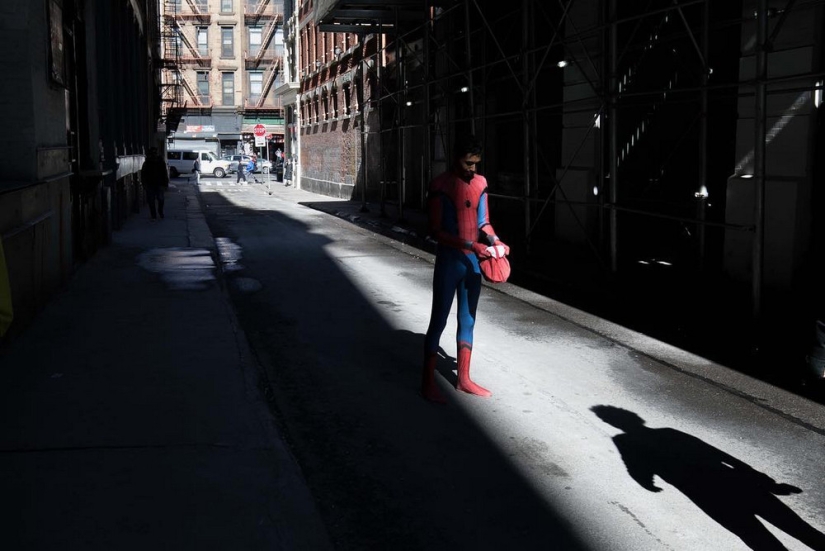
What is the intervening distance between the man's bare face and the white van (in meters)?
57.1

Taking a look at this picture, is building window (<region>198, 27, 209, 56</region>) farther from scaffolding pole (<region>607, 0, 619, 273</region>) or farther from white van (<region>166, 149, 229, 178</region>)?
scaffolding pole (<region>607, 0, 619, 273</region>)

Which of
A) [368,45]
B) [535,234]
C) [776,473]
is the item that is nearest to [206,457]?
[776,473]

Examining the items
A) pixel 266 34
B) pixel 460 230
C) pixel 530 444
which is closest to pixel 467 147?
pixel 460 230

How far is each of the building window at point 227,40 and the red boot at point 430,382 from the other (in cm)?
6754

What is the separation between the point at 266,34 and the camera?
6956 cm

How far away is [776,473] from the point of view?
16.9 ft

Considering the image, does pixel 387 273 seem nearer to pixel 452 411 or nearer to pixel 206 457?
pixel 452 411

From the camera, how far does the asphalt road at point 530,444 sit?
435 centimetres

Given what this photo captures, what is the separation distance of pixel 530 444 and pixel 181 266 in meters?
9.44

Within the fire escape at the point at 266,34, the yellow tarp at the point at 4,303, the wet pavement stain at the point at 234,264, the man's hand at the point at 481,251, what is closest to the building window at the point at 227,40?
the fire escape at the point at 266,34

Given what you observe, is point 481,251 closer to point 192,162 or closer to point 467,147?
point 467,147

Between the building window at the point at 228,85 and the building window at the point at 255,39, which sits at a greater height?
the building window at the point at 255,39

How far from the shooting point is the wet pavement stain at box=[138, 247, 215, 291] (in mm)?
12070

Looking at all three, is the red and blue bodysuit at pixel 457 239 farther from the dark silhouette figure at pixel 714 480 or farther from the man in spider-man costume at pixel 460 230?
the dark silhouette figure at pixel 714 480
